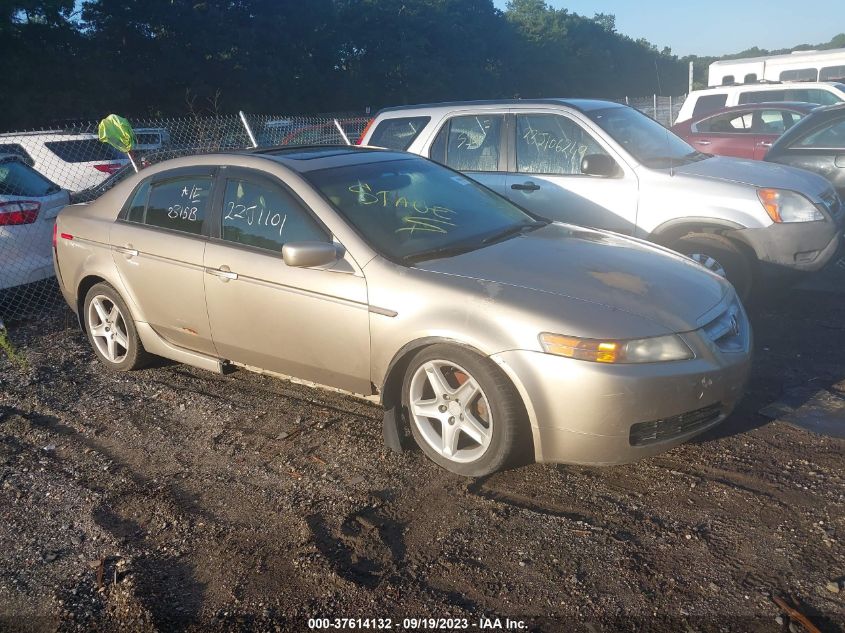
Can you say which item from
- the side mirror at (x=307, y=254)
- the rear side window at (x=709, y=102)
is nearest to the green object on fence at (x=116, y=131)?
the side mirror at (x=307, y=254)

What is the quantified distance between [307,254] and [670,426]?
1991 mm

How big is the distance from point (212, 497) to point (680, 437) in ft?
7.51

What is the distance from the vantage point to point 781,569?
3.11m

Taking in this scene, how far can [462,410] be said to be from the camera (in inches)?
156

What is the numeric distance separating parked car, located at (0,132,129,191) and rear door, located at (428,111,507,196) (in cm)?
735

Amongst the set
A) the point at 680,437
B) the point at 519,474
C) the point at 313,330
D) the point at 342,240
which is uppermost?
the point at 342,240

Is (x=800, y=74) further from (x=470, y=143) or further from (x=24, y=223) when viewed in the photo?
(x=24, y=223)

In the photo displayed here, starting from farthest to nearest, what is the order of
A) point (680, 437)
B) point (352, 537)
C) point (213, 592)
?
point (680, 437) < point (352, 537) < point (213, 592)

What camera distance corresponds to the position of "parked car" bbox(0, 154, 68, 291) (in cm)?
709

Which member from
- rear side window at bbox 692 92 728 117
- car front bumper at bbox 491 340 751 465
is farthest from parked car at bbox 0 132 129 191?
car front bumper at bbox 491 340 751 465

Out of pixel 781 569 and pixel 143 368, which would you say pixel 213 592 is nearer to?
pixel 781 569

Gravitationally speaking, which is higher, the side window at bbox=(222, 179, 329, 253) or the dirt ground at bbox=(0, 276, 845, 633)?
the side window at bbox=(222, 179, 329, 253)

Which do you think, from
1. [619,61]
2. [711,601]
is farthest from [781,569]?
[619,61]

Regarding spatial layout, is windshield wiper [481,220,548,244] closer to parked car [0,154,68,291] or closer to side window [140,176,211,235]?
side window [140,176,211,235]
